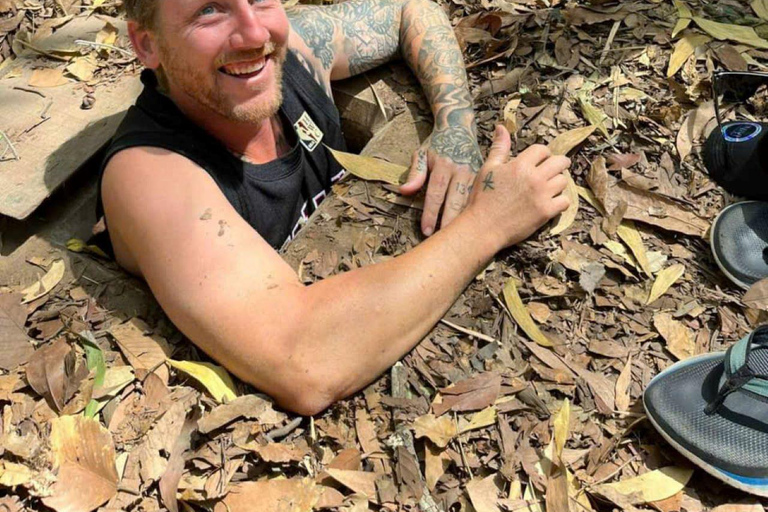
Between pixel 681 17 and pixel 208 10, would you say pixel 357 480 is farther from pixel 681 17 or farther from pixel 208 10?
pixel 681 17

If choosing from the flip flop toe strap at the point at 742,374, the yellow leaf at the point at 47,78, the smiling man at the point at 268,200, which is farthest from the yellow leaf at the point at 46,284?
the flip flop toe strap at the point at 742,374

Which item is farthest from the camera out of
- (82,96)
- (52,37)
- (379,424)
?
(52,37)

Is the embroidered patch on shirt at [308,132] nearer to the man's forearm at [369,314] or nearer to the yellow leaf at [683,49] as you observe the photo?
the man's forearm at [369,314]

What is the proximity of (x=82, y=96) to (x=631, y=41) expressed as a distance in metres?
2.73

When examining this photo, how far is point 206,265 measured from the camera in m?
2.06

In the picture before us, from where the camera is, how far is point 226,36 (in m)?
2.35

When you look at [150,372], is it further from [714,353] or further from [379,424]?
[714,353]

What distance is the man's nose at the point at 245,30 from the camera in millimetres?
2340

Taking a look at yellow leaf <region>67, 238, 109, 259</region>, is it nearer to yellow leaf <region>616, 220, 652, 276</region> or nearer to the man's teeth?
the man's teeth

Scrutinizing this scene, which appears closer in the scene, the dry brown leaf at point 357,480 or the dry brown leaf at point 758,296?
the dry brown leaf at point 357,480

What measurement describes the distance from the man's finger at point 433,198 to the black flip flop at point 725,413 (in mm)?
949

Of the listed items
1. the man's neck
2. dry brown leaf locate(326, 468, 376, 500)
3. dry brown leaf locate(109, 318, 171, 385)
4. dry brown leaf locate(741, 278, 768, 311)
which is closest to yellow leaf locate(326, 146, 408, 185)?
the man's neck

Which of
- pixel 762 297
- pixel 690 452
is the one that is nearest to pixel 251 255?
pixel 690 452

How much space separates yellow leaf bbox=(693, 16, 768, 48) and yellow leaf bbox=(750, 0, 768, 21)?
128 millimetres
